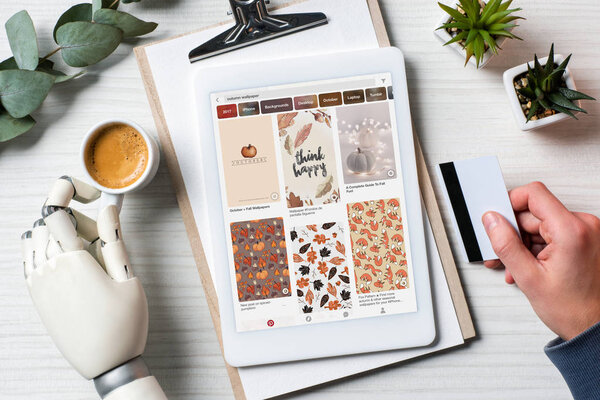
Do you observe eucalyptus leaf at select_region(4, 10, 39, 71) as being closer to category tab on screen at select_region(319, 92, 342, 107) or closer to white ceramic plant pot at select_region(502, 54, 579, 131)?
category tab on screen at select_region(319, 92, 342, 107)

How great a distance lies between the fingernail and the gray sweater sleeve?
16 centimetres

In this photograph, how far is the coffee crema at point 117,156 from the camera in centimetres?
60

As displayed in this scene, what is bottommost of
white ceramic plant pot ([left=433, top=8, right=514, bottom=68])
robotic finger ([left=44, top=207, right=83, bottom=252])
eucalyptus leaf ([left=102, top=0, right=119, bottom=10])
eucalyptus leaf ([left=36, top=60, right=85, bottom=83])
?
robotic finger ([left=44, top=207, right=83, bottom=252])

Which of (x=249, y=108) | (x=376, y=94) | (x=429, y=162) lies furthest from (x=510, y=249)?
(x=249, y=108)

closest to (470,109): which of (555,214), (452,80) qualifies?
(452,80)

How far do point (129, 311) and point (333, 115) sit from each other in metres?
0.35

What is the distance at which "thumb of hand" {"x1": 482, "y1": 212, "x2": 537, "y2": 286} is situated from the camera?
1.93 ft

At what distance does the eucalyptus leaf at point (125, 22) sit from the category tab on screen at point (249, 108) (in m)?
0.16

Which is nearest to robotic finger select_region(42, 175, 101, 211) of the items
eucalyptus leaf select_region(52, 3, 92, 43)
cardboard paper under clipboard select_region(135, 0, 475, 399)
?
cardboard paper under clipboard select_region(135, 0, 475, 399)

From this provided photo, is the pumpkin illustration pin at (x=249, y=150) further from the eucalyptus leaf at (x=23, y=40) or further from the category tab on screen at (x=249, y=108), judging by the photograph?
the eucalyptus leaf at (x=23, y=40)

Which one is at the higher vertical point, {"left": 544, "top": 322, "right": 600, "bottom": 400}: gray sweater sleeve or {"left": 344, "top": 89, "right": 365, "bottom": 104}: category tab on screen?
{"left": 344, "top": 89, "right": 365, "bottom": 104}: category tab on screen

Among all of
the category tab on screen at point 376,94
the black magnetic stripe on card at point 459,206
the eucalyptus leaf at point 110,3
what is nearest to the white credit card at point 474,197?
the black magnetic stripe on card at point 459,206

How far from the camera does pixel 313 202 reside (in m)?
0.64

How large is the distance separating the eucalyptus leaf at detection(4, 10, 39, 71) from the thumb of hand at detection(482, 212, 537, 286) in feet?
2.03
